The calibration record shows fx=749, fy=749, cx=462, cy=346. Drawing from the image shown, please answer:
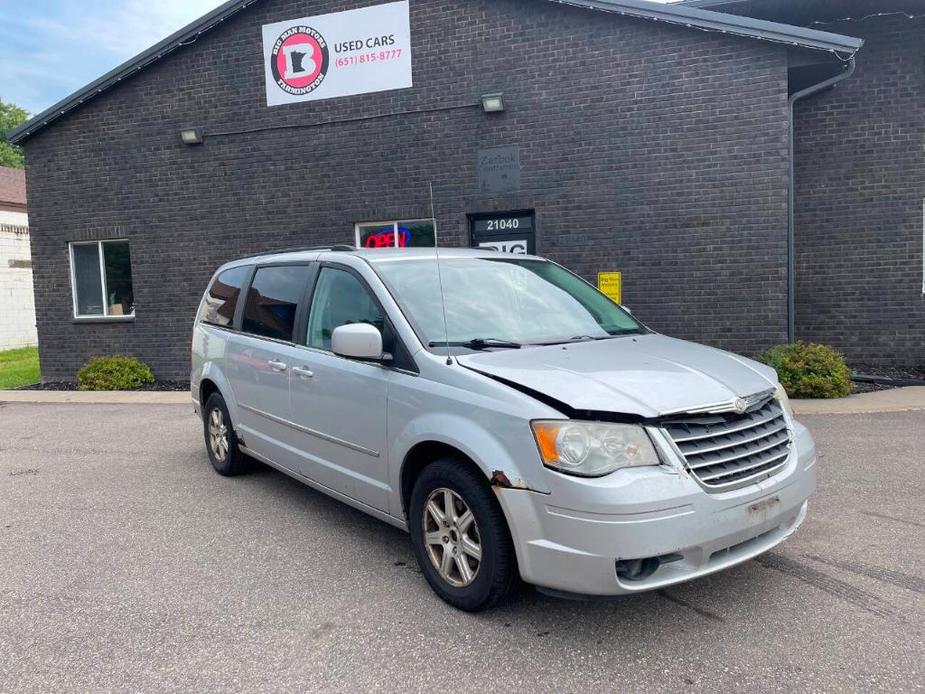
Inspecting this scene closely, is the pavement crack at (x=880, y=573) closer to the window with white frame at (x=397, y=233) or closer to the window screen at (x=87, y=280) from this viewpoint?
the window with white frame at (x=397, y=233)

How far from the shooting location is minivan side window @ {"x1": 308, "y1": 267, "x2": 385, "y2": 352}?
4344mm

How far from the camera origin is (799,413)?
26.3 ft

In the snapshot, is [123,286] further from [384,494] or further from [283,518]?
[384,494]

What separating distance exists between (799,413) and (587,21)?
592 cm

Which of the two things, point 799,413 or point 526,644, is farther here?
point 799,413

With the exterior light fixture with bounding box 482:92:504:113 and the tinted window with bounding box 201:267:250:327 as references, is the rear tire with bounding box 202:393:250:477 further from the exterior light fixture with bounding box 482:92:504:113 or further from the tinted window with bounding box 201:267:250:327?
the exterior light fixture with bounding box 482:92:504:113

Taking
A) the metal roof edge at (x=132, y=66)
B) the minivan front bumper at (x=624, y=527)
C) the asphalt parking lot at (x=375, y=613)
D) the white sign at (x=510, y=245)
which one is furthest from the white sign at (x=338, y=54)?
the minivan front bumper at (x=624, y=527)

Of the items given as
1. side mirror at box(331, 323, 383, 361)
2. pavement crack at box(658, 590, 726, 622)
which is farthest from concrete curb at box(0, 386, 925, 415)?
side mirror at box(331, 323, 383, 361)

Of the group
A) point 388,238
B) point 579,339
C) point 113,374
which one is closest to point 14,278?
point 113,374

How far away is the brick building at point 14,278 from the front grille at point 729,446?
21319 mm

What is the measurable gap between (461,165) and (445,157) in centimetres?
28

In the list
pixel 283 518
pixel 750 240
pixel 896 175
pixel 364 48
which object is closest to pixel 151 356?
pixel 364 48

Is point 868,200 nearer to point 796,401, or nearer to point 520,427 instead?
point 796,401

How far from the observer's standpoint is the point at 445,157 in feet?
35.9
